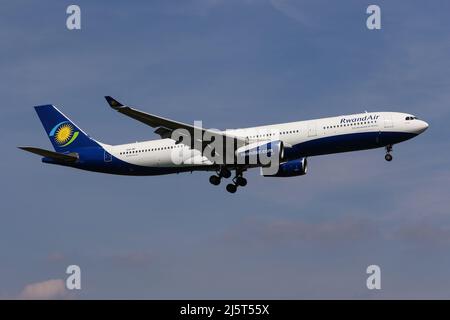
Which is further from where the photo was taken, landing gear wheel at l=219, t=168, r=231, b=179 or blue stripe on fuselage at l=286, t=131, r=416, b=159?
landing gear wheel at l=219, t=168, r=231, b=179

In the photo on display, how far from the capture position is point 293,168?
208 feet

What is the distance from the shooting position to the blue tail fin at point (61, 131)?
67.4 m

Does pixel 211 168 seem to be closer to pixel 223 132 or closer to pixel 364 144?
pixel 223 132

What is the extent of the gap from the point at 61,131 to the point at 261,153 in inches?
744

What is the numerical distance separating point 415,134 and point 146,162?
64.7 feet

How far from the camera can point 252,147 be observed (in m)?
59.2

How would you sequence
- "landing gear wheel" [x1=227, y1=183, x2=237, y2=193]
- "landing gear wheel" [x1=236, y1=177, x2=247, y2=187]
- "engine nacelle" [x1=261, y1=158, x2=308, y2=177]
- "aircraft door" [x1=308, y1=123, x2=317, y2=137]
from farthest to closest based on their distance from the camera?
"landing gear wheel" [x1=227, y1=183, x2=237, y2=193]
"landing gear wheel" [x1=236, y1=177, x2=247, y2=187]
"engine nacelle" [x1=261, y1=158, x2=308, y2=177]
"aircraft door" [x1=308, y1=123, x2=317, y2=137]

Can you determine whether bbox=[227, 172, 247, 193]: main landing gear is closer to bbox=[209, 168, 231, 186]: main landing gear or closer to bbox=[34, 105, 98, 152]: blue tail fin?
bbox=[209, 168, 231, 186]: main landing gear

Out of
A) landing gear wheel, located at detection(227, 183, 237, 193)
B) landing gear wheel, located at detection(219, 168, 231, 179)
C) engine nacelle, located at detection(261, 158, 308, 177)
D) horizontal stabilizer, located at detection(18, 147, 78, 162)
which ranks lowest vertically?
landing gear wheel, located at detection(227, 183, 237, 193)

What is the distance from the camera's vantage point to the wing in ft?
179

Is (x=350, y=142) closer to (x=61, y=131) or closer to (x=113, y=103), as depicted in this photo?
(x=113, y=103)

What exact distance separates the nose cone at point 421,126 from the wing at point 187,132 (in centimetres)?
1203

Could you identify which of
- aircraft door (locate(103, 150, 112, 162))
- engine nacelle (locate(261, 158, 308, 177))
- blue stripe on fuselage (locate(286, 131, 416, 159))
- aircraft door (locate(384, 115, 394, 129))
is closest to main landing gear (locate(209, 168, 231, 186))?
engine nacelle (locate(261, 158, 308, 177))
